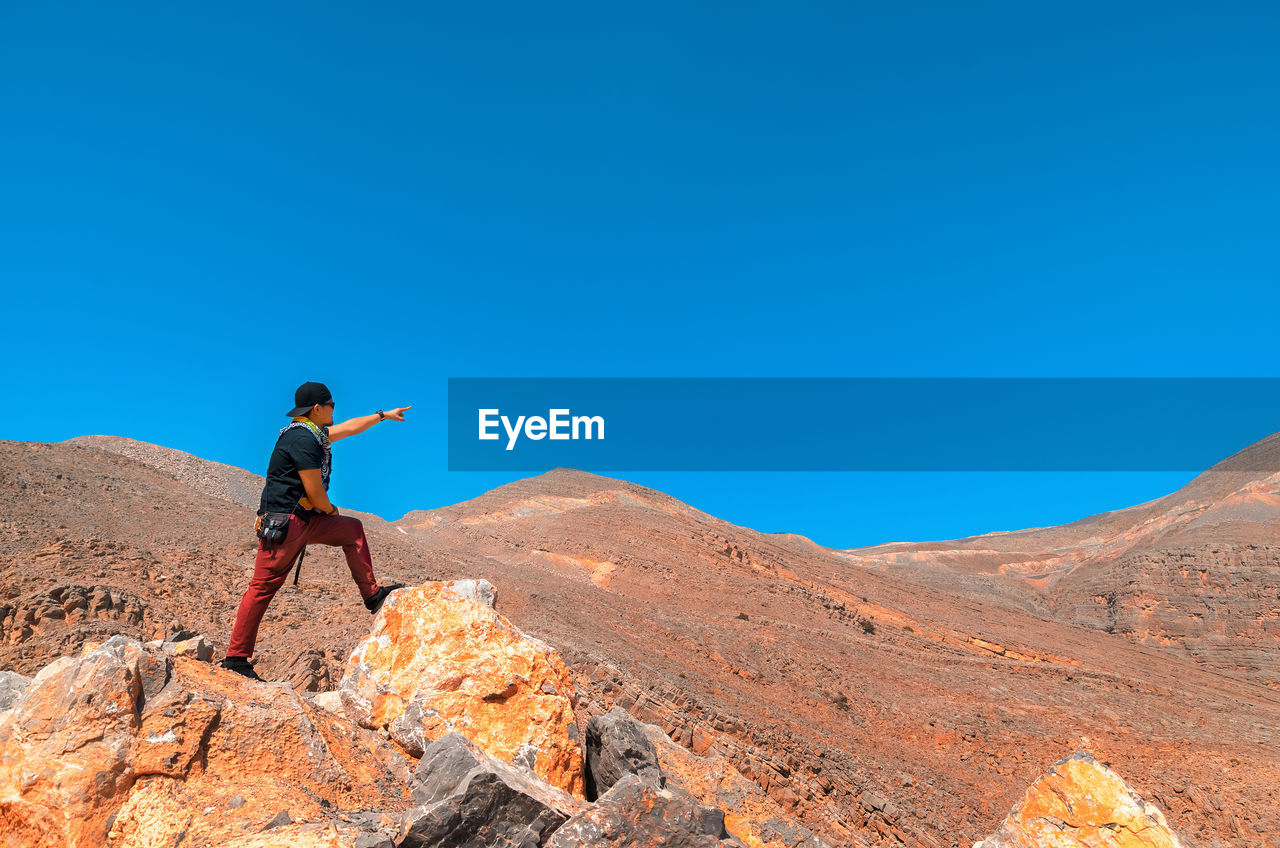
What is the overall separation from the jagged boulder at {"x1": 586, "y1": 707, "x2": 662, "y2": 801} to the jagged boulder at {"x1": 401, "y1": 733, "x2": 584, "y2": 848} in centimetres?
88

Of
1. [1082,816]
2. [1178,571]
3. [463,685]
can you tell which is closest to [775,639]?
[1082,816]

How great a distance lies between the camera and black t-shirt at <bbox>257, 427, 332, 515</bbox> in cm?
547

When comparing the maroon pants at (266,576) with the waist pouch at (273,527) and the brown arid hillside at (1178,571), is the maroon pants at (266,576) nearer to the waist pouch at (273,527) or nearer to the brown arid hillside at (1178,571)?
the waist pouch at (273,527)

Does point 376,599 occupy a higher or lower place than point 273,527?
lower

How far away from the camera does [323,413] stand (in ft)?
18.9

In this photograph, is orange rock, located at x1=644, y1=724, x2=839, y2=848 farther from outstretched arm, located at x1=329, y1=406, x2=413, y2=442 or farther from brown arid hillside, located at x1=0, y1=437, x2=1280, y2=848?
outstretched arm, located at x1=329, y1=406, x2=413, y2=442

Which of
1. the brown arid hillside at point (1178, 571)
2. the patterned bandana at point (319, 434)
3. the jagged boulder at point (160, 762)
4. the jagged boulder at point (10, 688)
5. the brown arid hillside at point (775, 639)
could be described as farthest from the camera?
the brown arid hillside at point (1178, 571)

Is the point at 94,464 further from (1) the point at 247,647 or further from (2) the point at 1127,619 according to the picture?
(2) the point at 1127,619

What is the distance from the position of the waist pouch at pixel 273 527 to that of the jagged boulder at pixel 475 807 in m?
2.00

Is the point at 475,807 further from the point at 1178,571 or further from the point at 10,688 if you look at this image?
the point at 1178,571

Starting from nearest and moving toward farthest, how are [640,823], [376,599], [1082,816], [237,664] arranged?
1. [640,823]
2. [237,664]
3. [376,599]
4. [1082,816]

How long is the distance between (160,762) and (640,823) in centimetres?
255

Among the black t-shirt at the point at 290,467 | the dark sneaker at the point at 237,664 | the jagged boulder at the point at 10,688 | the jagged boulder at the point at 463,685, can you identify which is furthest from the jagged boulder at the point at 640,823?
the jagged boulder at the point at 10,688

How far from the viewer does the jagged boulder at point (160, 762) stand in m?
3.72
